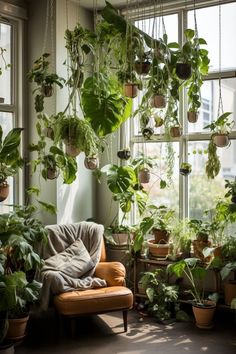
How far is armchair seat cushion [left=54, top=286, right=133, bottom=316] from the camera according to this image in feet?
11.9

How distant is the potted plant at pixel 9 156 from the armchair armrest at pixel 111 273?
118 centimetres

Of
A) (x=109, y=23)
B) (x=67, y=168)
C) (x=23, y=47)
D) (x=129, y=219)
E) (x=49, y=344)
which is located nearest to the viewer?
(x=109, y=23)

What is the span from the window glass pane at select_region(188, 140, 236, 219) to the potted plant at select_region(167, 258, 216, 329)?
640 millimetres

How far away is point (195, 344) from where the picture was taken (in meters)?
3.59

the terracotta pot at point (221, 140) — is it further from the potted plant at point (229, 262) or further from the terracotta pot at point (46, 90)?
the terracotta pot at point (46, 90)

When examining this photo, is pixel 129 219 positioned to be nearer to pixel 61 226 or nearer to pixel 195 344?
pixel 61 226

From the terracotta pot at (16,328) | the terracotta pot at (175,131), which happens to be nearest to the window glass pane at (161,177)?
the terracotta pot at (175,131)

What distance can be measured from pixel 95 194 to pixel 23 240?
5.76 feet

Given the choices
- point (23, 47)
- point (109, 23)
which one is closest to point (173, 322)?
point (109, 23)

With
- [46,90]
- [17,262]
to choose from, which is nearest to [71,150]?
[46,90]

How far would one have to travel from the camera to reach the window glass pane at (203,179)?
4.35 m

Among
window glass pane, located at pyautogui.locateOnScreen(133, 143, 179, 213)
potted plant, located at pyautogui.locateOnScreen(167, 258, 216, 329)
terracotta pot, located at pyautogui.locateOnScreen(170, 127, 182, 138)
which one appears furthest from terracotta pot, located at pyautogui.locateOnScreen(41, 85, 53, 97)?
potted plant, located at pyautogui.locateOnScreen(167, 258, 216, 329)

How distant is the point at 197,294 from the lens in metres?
4.05

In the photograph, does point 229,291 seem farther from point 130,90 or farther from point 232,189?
point 130,90
